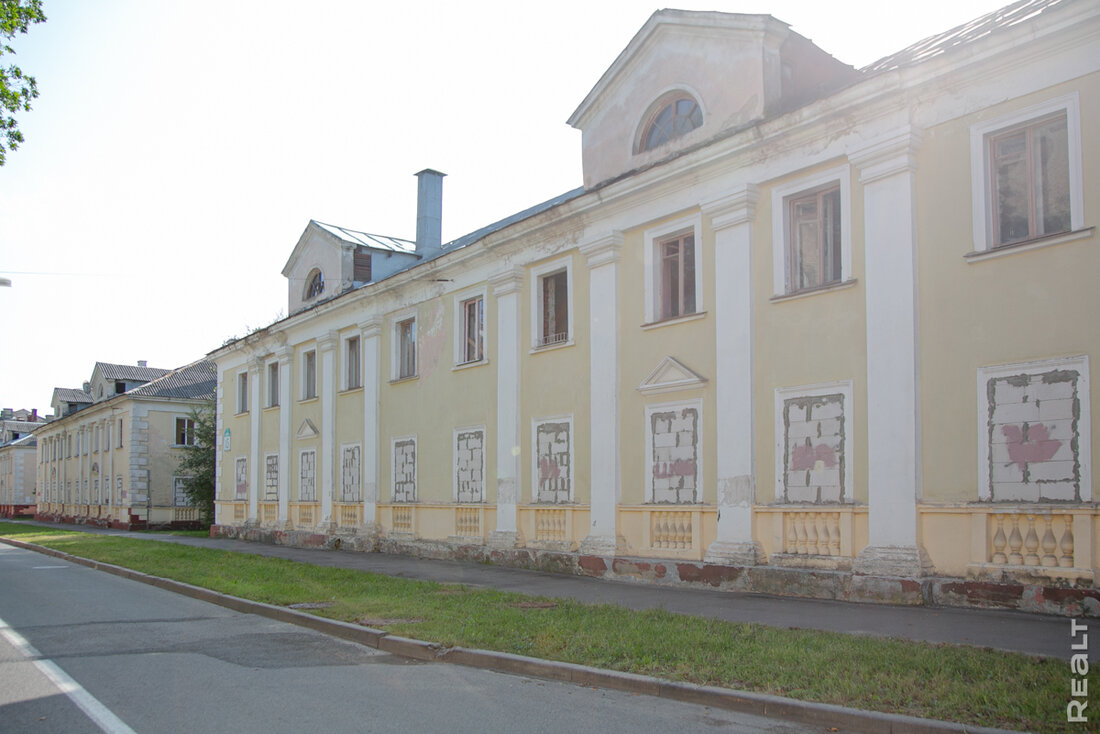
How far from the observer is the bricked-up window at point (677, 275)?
14781 millimetres

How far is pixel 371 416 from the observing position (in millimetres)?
23078

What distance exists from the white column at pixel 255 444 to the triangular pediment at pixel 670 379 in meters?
17.8

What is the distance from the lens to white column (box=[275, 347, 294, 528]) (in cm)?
2711

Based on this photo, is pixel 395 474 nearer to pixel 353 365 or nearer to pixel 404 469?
pixel 404 469

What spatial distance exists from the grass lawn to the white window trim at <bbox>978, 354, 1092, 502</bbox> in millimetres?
1838

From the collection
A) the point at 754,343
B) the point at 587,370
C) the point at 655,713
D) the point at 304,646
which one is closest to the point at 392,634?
the point at 304,646

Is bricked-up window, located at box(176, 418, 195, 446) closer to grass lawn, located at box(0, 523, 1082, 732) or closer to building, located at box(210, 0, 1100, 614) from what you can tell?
building, located at box(210, 0, 1100, 614)

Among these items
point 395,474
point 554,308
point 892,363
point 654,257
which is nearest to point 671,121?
point 654,257

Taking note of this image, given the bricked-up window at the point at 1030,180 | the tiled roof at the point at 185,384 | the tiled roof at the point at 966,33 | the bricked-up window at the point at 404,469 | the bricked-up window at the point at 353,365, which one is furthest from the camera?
the tiled roof at the point at 185,384

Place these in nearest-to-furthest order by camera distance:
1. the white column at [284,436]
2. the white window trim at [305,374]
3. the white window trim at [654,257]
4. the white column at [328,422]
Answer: the white window trim at [654,257] → the white column at [328,422] → the white window trim at [305,374] → the white column at [284,436]

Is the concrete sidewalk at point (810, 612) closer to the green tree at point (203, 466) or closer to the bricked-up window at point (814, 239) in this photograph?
the bricked-up window at point (814, 239)

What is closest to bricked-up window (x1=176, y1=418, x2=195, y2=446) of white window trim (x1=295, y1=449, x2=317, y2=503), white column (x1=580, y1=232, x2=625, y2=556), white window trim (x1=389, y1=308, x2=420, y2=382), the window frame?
the window frame

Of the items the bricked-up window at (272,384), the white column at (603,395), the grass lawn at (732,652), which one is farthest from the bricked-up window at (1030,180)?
the bricked-up window at (272,384)

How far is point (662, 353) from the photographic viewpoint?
48.5 ft
